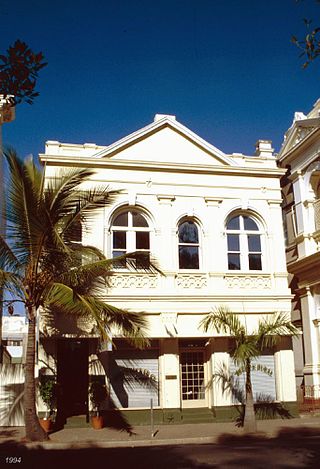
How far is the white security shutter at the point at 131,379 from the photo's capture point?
1772 cm

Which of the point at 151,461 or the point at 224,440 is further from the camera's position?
the point at 224,440

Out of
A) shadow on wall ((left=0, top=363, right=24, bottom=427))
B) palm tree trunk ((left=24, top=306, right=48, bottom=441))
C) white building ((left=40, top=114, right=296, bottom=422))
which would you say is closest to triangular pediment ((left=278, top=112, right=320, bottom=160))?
white building ((left=40, top=114, right=296, bottom=422))

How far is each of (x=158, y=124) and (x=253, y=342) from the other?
857 cm

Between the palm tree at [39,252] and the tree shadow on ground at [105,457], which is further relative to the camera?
the palm tree at [39,252]

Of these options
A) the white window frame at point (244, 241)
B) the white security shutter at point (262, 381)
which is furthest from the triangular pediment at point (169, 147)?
the white security shutter at point (262, 381)

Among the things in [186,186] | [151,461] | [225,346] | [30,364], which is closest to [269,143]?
[186,186]

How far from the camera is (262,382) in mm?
19000

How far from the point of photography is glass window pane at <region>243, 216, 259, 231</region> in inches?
802

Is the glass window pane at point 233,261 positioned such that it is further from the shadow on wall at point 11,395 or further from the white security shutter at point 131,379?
the shadow on wall at point 11,395

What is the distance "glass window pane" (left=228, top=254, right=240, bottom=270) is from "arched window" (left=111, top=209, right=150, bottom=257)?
295 cm

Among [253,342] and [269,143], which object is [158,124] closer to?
[269,143]

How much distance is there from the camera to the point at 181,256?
64.0 ft

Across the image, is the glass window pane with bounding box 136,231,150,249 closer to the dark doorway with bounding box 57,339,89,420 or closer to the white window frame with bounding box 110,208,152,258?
the white window frame with bounding box 110,208,152,258

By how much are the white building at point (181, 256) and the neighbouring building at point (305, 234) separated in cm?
203
